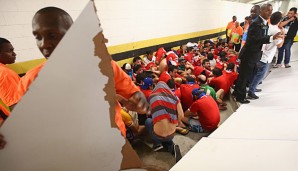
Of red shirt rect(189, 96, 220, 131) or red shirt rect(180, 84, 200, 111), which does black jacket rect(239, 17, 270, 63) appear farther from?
red shirt rect(189, 96, 220, 131)

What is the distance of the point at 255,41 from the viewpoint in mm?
2922

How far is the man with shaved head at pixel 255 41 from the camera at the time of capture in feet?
9.46

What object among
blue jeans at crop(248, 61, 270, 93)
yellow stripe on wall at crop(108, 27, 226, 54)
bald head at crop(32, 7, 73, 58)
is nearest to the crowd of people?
blue jeans at crop(248, 61, 270, 93)

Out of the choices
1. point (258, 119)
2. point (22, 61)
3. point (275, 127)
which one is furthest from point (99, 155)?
point (22, 61)

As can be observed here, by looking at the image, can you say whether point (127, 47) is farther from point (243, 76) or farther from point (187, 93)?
point (243, 76)

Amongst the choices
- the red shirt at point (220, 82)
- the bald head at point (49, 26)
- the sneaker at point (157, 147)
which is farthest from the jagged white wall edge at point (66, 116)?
the red shirt at point (220, 82)

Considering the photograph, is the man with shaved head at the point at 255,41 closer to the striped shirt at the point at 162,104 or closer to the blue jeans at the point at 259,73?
the blue jeans at the point at 259,73

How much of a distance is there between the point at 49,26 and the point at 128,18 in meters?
4.37

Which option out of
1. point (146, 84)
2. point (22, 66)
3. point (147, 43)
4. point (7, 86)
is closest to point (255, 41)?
point (146, 84)

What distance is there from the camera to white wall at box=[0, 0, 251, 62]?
2969mm

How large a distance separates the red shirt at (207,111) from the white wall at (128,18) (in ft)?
8.73

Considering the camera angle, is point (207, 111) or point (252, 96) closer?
point (207, 111)

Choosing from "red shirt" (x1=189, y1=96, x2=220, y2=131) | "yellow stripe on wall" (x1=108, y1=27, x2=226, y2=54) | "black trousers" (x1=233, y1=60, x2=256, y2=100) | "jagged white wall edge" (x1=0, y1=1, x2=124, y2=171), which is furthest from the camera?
"yellow stripe on wall" (x1=108, y1=27, x2=226, y2=54)

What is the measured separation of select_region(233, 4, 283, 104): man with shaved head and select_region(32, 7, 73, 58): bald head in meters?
2.99
